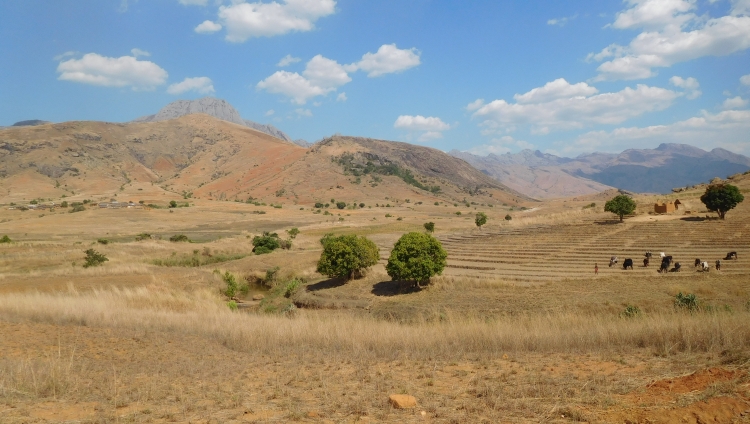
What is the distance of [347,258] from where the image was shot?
3369 centimetres

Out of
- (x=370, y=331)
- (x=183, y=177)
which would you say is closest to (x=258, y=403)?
(x=370, y=331)

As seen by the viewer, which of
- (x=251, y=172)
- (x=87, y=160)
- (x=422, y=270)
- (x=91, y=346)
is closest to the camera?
(x=91, y=346)

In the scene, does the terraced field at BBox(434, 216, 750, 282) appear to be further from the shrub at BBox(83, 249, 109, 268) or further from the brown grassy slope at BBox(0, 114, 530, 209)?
the brown grassy slope at BBox(0, 114, 530, 209)

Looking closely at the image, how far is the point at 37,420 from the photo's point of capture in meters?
6.27

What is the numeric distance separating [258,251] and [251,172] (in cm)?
12968

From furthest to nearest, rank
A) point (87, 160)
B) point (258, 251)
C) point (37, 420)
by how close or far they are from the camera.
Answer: point (87, 160) → point (258, 251) → point (37, 420)

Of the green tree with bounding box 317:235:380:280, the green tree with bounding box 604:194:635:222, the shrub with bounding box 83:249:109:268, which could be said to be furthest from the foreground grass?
the green tree with bounding box 604:194:635:222

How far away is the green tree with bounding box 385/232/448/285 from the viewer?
30219mm

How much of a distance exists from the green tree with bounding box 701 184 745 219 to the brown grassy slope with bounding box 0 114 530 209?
93.6 m

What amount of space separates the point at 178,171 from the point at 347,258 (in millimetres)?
169744

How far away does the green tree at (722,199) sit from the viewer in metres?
51.3

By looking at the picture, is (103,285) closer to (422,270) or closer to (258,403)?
(422,270)

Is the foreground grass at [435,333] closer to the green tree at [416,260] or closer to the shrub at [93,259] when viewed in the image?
the green tree at [416,260]

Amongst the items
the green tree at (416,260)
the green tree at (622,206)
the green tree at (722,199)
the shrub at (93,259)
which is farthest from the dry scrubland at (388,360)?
the green tree at (622,206)
